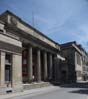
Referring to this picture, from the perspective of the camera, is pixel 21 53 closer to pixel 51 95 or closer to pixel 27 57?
pixel 27 57

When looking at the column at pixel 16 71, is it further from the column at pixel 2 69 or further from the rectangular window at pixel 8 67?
the column at pixel 2 69

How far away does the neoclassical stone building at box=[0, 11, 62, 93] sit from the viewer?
95.5 ft

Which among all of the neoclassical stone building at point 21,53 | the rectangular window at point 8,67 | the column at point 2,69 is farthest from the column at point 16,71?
the column at point 2,69

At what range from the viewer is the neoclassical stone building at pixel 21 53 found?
29.1 meters

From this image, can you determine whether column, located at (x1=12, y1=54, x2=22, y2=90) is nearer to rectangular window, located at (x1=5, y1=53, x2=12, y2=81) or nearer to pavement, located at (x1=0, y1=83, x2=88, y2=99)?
rectangular window, located at (x1=5, y1=53, x2=12, y2=81)

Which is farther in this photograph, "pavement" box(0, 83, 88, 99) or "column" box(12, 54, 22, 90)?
"column" box(12, 54, 22, 90)

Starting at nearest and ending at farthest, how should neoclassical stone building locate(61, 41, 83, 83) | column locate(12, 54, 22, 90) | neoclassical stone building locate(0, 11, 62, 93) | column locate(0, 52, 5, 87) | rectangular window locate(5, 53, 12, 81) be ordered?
1. column locate(0, 52, 5, 87)
2. neoclassical stone building locate(0, 11, 62, 93)
3. rectangular window locate(5, 53, 12, 81)
4. column locate(12, 54, 22, 90)
5. neoclassical stone building locate(61, 41, 83, 83)

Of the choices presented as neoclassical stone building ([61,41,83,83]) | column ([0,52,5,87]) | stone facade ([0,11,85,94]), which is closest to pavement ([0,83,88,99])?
column ([0,52,5,87])

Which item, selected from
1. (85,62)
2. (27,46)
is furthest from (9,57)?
(85,62)

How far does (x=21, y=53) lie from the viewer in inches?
1313

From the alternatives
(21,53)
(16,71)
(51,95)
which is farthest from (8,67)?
(51,95)

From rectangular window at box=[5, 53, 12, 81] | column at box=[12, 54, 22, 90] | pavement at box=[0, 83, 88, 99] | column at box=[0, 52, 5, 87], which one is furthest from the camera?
column at box=[12, 54, 22, 90]

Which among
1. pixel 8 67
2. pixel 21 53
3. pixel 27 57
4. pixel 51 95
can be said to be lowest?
pixel 51 95

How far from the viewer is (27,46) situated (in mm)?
41750
